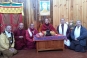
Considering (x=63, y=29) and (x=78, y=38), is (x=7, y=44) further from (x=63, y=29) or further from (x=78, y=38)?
(x=78, y=38)

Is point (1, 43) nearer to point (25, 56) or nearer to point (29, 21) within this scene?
point (25, 56)

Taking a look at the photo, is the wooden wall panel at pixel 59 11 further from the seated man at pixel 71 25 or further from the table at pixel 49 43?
the table at pixel 49 43

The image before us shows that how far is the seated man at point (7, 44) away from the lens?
4.01m

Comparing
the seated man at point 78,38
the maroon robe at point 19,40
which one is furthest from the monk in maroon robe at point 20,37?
the seated man at point 78,38

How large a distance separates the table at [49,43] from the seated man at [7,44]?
700 mm

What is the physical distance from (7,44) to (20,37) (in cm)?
64

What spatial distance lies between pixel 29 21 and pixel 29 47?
40.9 inches

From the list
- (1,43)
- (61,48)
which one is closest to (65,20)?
(61,48)

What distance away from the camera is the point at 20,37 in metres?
4.88

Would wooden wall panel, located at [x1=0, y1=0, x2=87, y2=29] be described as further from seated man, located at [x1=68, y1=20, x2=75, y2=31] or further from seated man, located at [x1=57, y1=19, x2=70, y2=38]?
seated man, located at [x1=57, y1=19, x2=70, y2=38]

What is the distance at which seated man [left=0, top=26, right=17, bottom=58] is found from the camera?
4.01 metres

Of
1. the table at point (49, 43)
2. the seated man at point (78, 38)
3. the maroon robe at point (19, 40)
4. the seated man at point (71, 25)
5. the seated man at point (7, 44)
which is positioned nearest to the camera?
the seated man at point (7, 44)

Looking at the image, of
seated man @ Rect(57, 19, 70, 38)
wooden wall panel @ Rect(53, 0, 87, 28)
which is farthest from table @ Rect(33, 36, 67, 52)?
wooden wall panel @ Rect(53, 0, 87, 28)

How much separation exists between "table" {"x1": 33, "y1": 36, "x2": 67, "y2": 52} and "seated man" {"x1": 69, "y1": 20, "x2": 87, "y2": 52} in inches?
17.3
